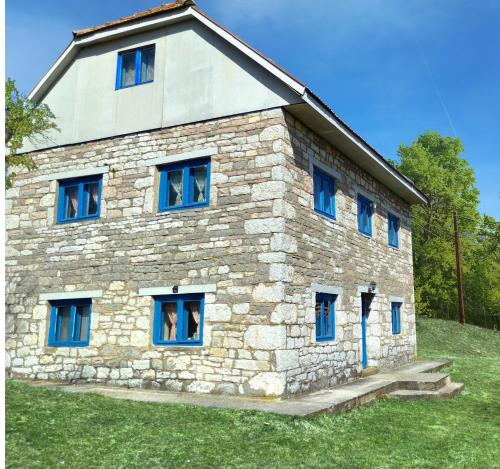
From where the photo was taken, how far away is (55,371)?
1077 centimetres

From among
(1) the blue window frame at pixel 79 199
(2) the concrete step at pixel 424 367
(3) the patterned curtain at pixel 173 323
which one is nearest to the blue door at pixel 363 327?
(2) the concrete step at pixel 424 367

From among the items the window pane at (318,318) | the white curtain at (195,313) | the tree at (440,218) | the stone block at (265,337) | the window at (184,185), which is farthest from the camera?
the tree at (440,218)

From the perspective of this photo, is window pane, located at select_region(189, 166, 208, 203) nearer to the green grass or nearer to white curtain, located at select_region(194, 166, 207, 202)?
white curtain, located at select_region(194, 166, 207, 202)

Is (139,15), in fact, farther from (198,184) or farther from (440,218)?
(440,218)

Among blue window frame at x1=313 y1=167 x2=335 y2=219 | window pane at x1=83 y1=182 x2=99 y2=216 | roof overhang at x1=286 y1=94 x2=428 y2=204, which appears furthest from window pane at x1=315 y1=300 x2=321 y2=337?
window pane at x1=83 y1=182 x2=99 y2=216

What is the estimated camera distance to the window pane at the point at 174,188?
34.3 feet

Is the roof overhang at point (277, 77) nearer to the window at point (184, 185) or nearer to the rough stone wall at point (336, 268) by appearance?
the rough stone wall at point (336, 268)

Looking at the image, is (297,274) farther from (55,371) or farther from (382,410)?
(55,371)

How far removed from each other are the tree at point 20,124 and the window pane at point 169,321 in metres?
4.13

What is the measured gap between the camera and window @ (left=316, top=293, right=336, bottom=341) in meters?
10.4

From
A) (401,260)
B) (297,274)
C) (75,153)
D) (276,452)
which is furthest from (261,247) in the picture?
(401,260)

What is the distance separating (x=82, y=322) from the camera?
10.9 m

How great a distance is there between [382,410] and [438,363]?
22.9 feet

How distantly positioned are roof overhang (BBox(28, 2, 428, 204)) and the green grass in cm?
531
